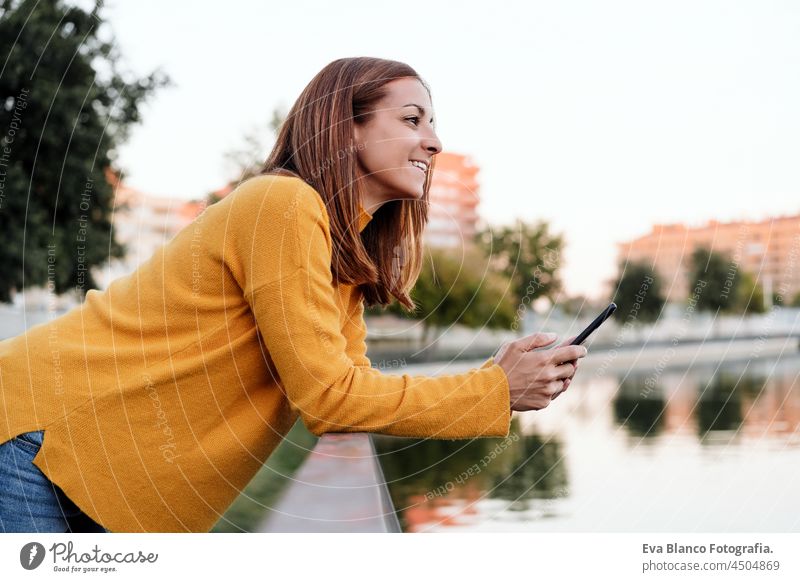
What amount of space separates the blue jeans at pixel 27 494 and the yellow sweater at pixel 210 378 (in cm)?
1

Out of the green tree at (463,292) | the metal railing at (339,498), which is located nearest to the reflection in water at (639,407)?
the green tree at (463,292)

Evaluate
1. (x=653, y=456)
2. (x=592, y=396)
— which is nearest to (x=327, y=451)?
(x=653, y=456)

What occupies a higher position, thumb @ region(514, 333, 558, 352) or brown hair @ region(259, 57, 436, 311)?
brown hair @ region(259, 57, 436, 311)

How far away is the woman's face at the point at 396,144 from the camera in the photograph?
40.2 inches

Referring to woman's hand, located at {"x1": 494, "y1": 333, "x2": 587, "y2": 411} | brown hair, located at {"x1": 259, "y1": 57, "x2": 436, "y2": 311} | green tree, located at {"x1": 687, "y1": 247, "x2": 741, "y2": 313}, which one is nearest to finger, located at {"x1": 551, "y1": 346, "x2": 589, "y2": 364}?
woman's hand, located at {"x1": 494, "y1": 333, "x2": 587, "y2": 411}

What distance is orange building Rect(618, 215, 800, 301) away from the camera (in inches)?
103

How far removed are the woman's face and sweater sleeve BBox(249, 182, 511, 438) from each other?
0.15 meters

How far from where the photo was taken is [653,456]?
634 centimetres

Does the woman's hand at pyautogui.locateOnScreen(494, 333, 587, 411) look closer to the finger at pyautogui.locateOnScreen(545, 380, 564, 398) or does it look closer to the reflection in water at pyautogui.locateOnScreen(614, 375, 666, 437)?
the finger at pyautogui.locateOnScreen(545, 380, 564, 398)

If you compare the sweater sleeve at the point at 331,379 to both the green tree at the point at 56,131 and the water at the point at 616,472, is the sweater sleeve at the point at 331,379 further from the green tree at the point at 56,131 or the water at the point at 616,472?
the green tree at the point at 56,131

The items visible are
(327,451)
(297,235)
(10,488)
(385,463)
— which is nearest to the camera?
(297,235)

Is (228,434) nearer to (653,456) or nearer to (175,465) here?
(175,465)

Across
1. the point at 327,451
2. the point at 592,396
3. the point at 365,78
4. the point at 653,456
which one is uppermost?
the point at 365,78

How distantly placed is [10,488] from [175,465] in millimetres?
172
